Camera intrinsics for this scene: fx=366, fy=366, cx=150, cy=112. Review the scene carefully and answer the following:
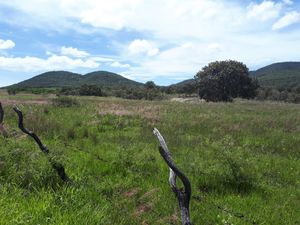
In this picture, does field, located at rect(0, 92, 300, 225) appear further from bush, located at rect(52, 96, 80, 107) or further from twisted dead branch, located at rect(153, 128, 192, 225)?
bush, located at rect(52, 96, 80, 107)

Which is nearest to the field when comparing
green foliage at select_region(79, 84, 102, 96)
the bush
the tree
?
the bush

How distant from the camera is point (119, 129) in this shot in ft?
55.8

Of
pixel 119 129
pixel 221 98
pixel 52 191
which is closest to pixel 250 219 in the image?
pixel 52 191

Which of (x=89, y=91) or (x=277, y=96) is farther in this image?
(x=277, y=96)

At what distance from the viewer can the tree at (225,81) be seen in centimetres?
6291

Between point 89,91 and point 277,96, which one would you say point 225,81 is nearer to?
point 277,96

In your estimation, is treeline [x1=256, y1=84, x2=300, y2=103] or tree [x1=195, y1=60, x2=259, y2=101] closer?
A: tree [x1=195, y1=60, x2=259, y2=101]

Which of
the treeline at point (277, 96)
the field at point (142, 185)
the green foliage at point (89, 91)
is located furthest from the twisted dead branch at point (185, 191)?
the treeline at point (277, 96)

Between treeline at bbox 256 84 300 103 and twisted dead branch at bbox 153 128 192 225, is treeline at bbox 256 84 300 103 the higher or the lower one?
the lower one

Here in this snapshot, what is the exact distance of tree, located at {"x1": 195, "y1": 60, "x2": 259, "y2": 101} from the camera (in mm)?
62906

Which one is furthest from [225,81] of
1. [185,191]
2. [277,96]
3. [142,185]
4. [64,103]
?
[185,191]

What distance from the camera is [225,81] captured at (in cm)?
6331

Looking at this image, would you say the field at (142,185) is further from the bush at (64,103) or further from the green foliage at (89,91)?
the green foliage at (89,91)

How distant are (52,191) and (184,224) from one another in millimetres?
2741
